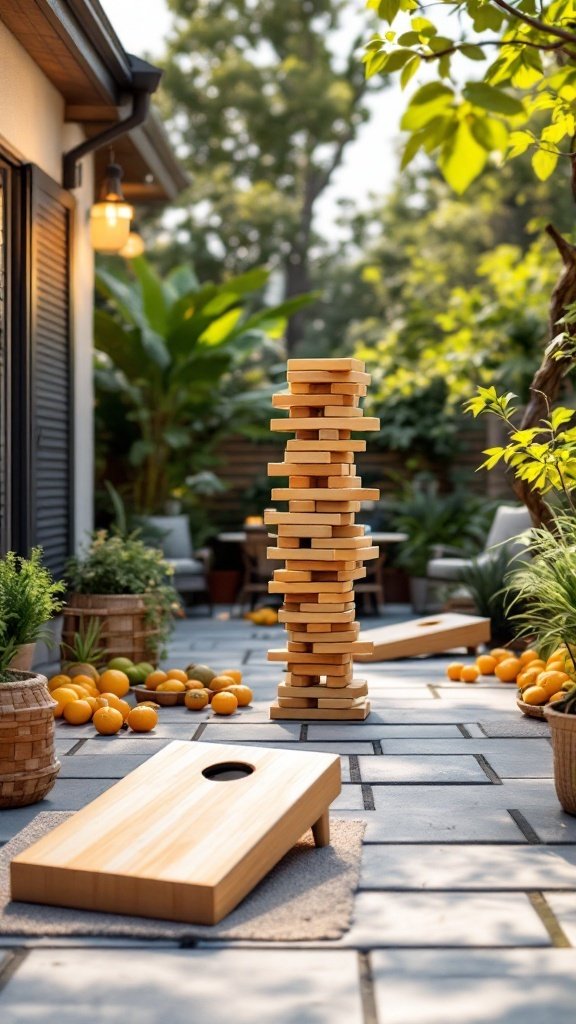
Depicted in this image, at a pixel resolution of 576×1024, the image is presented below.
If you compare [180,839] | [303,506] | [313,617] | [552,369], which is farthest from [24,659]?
[552,369]

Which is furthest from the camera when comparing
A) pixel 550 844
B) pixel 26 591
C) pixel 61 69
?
pixel 61 69

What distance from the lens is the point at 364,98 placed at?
20.8 meters

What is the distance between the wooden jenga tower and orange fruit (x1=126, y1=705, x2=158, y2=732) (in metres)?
0.61

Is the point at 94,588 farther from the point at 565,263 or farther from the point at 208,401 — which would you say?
the point at 208,401

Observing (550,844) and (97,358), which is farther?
(97,358)

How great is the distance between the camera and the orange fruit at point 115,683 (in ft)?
19.3

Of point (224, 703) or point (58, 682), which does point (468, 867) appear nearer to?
point (224, 703)

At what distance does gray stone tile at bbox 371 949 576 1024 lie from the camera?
2.38 metres

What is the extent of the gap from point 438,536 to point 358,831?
7.42m

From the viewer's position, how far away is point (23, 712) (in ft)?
13.1

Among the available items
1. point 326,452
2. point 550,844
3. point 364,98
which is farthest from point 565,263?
point 364,98

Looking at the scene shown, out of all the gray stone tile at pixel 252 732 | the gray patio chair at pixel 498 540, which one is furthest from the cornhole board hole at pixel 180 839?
the gray patio chair at pixel 498 540

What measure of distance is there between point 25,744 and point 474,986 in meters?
1.97

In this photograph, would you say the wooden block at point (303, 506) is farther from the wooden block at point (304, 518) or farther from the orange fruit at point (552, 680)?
the orange fruit at point (552, 680)
